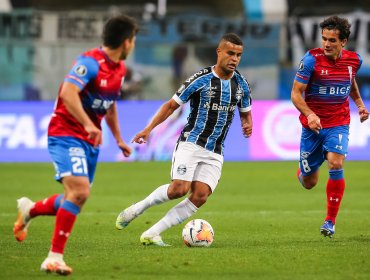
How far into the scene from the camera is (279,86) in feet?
86.8

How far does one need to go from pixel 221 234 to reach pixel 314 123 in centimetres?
189

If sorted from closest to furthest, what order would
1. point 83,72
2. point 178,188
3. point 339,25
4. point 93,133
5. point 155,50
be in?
point 93,133, point 83,72, point 178,188, point 339,25, point 155,50

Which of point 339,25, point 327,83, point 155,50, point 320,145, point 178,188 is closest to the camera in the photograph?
point 178,188

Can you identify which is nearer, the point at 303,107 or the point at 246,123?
the point at 246,123

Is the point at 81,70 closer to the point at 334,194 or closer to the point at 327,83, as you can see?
the point at 327,83

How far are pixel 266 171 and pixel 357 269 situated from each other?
469 inches

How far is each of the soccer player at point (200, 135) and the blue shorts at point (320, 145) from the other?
55.7 inches

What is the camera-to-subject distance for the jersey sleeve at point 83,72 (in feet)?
26.0

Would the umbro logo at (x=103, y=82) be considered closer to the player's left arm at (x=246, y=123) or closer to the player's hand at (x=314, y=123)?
the player's left arm at (x=246, y=123)

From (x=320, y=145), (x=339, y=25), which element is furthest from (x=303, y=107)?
(x=339, y=25)

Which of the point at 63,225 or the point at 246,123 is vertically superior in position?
the point at 246,123

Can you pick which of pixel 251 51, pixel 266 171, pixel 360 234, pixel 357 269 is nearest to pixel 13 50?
pixel 251 51

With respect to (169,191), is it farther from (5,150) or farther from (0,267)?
(5,150)

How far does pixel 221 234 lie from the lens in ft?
36.4
